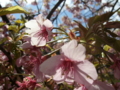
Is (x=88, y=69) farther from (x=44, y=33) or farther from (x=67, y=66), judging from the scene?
(x=44, y=33)

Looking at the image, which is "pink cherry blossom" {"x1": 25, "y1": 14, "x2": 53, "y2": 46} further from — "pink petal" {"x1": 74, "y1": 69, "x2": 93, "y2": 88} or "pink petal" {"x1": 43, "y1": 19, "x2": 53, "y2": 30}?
"pink petal" {"x1": 74, "y1": 69, "x2": 93, "y2": 88}

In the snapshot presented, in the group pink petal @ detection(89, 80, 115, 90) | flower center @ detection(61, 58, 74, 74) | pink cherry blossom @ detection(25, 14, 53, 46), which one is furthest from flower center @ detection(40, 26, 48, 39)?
pink petal @ detection(89, 80, 115, 90)

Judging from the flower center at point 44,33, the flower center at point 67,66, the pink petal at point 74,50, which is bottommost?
the flower center at point 67,66

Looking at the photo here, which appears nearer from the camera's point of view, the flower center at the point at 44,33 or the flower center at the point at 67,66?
the flower center at the point at 67,66

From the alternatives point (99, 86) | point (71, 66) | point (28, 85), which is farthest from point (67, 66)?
point (28, 85)

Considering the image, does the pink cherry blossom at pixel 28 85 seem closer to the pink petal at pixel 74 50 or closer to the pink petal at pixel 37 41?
the pink petal at pixel 37 41

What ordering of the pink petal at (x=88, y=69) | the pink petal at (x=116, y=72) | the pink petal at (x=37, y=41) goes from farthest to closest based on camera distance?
the pink petal at (x=37, y=41) < the pink petal at (x=116, y=72) < the pink petal at (x=88, y=69)

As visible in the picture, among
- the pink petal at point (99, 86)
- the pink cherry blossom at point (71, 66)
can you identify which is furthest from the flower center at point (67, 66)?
the pink petal at point (99, 86)
